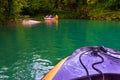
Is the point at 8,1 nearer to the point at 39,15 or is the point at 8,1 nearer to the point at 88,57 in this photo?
the point at 39,15

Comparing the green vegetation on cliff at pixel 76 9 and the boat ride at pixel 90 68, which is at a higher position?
the boat ride at pixel 90 68

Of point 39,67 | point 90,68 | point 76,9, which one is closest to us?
point 90,68

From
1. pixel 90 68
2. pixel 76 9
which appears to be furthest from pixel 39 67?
pixel 76 9

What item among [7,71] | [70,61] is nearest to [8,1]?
[7,71]

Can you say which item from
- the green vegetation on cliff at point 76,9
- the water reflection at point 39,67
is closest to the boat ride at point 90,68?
the water reflection at point 39,67

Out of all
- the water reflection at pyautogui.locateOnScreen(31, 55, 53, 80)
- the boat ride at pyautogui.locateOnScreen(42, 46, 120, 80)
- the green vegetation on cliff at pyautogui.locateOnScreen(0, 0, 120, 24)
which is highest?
the boat ride at pyautogui.locateOnScreen(42, 46, 120, 80)

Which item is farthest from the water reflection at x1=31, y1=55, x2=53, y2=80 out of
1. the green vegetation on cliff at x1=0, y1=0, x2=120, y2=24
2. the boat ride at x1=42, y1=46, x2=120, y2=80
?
the green vegetation on cliff at x1=0, y1=0, x2=120, y2=24

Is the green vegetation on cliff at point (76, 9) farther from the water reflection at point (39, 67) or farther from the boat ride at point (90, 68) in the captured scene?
the boat ride at point (90, 68)

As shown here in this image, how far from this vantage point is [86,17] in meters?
42.8

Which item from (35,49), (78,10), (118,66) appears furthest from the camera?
(78,10)

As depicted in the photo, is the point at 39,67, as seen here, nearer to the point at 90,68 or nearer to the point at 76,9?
the point at 90,68

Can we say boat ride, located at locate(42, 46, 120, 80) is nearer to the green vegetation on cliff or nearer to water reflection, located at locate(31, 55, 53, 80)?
water reflection, located at locate(31, 55, 53, 80)

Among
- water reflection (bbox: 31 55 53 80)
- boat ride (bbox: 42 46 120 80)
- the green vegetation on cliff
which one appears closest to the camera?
boat ride (bbox: 42 46 120 80)

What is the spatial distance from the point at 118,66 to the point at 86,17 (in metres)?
38.5
